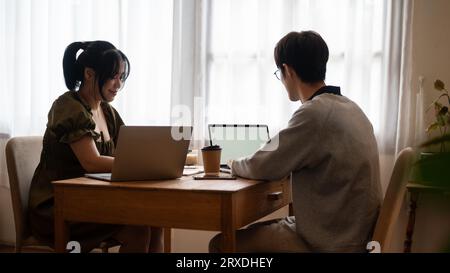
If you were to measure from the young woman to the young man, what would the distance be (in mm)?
631

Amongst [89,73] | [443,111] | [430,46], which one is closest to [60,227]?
[89,73]

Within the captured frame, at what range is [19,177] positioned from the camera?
1.87 metres

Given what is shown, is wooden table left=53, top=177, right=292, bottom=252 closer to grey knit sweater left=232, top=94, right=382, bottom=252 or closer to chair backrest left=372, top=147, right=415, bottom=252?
grey knit sweater left=232, top=94, right=382, bottom=252

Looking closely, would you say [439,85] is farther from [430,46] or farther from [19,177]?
[19,177]

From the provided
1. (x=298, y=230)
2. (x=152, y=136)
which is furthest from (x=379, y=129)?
(x=152, y=136)

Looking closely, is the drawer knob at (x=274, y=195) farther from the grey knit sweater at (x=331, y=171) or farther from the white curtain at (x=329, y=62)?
the white curtain at (x=329, y=62)

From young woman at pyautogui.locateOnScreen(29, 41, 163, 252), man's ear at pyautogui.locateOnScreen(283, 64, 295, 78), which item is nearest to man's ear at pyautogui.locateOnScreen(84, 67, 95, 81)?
young woman at pyautogui.locateOnScreen(29, 41, 163, 252)

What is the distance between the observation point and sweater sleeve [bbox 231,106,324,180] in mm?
1425

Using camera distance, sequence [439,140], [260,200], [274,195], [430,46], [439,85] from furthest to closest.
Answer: [430,46]
[439,85]
[274,195]
[260,200]
[439,140]

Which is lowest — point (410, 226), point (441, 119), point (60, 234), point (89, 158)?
point (410, 226)

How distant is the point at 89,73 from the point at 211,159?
67cm

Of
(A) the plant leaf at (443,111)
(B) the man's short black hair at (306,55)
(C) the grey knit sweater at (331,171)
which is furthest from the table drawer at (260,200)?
(A) the plant leaf at (443,111)

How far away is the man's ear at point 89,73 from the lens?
1.98m

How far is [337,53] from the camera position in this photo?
268cm
